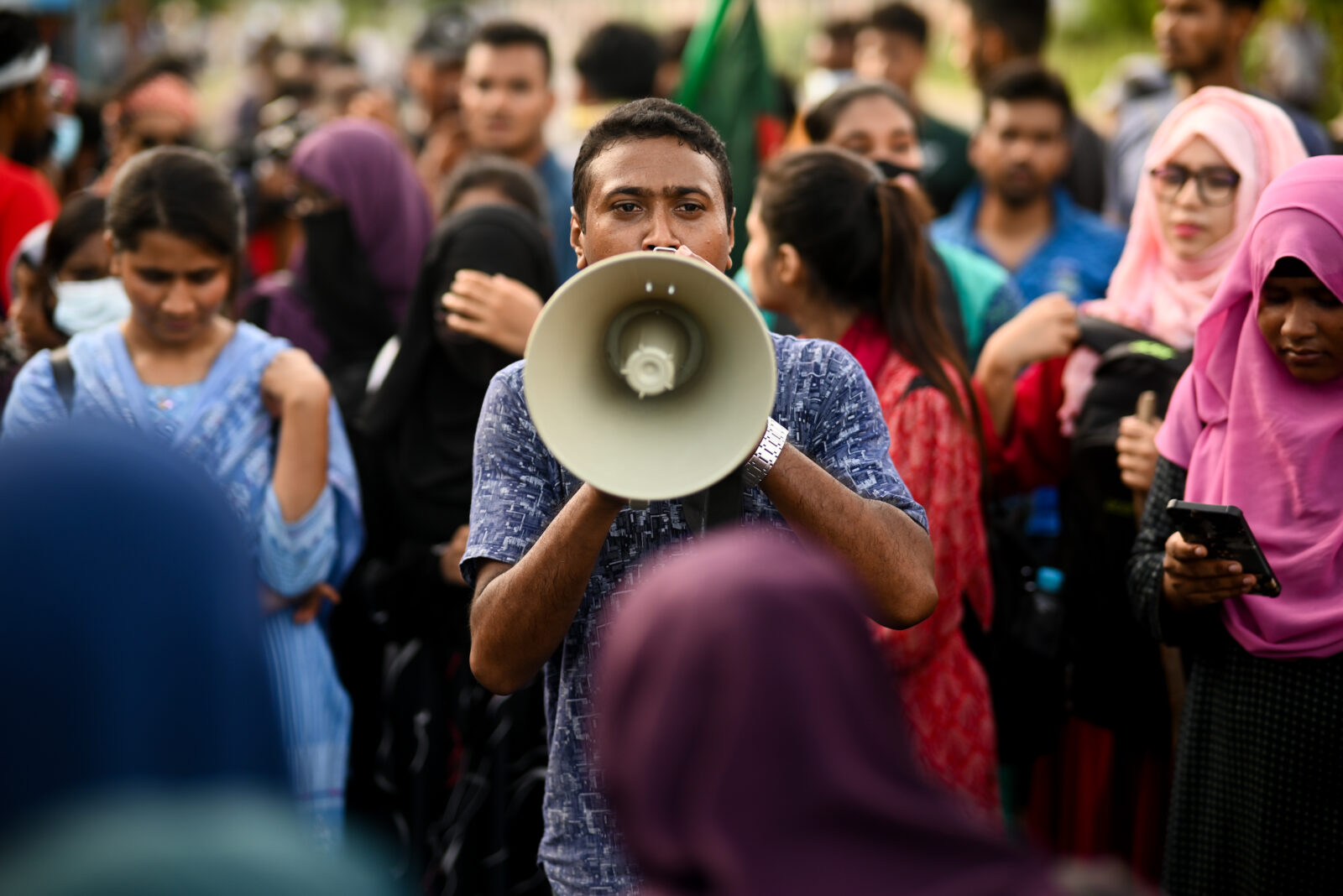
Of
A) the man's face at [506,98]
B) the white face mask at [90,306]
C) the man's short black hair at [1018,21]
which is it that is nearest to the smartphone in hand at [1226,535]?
the white face mask at [90,306]

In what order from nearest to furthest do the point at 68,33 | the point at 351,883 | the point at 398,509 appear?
1. the point at 351,883
2. the point at 398,509
3. the point at 68,33

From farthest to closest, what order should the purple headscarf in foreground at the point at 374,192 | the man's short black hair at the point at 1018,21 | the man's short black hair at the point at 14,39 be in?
the man's short black hair at the point at 1018,21, the man's short black hair at the point at 14,39, the purple headscarf in foreground at the point at 374,192

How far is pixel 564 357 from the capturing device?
2162 millimetres

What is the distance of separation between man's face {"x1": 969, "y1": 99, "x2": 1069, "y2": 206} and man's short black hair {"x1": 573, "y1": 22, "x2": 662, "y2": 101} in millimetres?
2494

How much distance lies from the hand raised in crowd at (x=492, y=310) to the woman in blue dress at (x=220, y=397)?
446mm

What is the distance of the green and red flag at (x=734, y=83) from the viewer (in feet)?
17.6

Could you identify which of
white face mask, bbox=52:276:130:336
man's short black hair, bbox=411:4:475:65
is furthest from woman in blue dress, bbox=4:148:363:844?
man's short black hair, bbox=411:4:475:65

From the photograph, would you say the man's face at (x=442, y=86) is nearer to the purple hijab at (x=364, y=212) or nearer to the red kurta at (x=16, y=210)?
the red kurta at (x=16, y=210)

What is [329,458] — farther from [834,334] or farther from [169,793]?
[169,793]

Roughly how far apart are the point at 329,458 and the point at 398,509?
467mm

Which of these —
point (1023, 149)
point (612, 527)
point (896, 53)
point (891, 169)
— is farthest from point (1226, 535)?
point (896, 53)

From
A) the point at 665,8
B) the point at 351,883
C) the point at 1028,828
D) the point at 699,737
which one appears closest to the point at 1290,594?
the point at 1028,828

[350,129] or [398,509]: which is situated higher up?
[350,129]

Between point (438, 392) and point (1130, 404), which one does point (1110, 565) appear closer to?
point (1130, 404)
